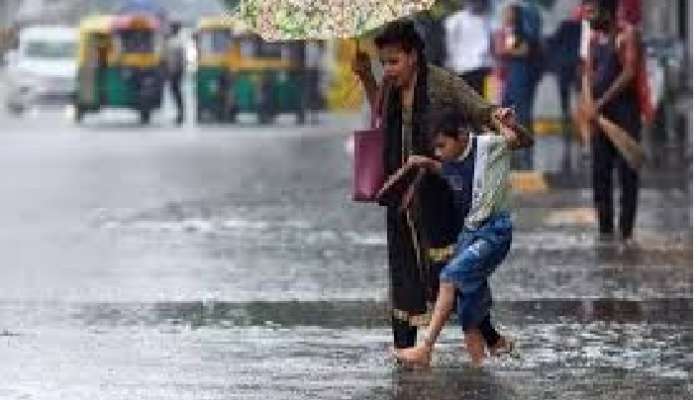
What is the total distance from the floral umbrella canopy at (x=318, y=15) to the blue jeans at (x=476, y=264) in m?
1.00

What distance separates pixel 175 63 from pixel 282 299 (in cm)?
3475

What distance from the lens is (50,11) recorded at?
65562mm

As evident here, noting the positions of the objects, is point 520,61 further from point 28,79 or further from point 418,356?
point 28,79

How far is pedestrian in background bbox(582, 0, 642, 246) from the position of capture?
17406mm

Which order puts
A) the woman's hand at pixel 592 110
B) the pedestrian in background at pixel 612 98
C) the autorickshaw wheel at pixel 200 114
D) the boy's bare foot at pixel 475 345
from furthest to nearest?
1. the autorickshaw wheel at pixel 200 114
2. the woman's hand at pixel 592 110
3. the pedestrian in background at pixel 612 98
4. the boy's bare foot at pixel 475 345

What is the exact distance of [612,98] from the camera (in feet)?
Result: 57.5

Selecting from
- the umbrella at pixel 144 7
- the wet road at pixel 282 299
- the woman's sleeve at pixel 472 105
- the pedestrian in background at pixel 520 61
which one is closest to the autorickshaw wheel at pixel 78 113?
the umbrella at pixel 144 7

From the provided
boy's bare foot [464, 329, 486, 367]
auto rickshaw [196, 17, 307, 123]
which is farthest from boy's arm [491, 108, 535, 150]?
auto rickshaw [196, 17, 307, 123]

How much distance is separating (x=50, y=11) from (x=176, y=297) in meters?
52.0

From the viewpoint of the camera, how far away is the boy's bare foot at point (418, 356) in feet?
36.4

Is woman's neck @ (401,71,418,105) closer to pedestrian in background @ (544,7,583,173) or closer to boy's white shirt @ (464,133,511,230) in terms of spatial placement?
boy's white shirt @ (464,133,511,230)

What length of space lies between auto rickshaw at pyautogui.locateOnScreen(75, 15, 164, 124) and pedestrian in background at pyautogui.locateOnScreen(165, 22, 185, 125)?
0.57 feet

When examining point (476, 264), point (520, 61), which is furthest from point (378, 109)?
point (520, 61)

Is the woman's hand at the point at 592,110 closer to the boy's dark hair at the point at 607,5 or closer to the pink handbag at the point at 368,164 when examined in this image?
the boy's dark hair at the point at 607,5
